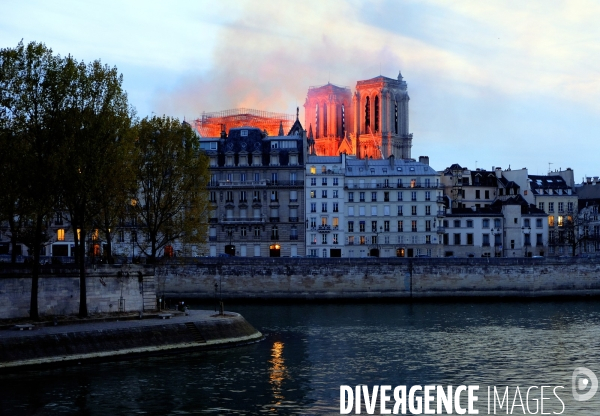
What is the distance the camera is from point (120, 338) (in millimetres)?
49219

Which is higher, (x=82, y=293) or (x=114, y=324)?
(x=82, y=293)

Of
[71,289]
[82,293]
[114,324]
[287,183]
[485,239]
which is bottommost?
[114,324]

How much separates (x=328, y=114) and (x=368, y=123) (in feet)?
39.3

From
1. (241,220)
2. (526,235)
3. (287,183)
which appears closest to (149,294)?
(241,220)

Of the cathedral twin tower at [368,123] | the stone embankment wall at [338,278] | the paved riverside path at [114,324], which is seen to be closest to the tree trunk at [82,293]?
the paved riverside path at [114,324]

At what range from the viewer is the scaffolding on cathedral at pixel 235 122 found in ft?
505

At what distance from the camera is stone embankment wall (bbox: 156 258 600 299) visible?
92125 millimetres

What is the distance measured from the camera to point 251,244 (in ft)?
361

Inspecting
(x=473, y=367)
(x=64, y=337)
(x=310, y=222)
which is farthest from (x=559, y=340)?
(x=310, y=222)

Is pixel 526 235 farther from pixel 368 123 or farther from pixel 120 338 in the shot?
pixel 120 338

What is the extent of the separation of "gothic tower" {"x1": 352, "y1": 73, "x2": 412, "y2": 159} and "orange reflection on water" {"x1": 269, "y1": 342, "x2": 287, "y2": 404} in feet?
420

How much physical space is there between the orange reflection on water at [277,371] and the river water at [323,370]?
0.16 ft

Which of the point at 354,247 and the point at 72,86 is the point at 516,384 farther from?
the point at 354,247

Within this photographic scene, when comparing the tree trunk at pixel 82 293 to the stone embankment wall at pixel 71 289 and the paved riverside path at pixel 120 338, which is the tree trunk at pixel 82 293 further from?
the paved riverside path at pixel 120 338
